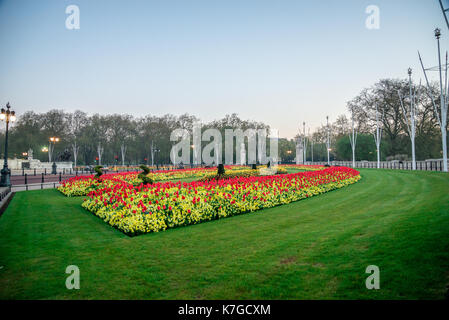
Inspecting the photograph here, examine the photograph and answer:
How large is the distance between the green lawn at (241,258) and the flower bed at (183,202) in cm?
51

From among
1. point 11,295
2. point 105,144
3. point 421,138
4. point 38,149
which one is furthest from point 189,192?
point 38,149

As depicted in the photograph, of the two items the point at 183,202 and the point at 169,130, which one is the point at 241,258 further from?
the point at 169,130

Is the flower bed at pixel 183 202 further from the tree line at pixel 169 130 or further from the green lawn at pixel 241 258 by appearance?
the tree line at pixel 169 130

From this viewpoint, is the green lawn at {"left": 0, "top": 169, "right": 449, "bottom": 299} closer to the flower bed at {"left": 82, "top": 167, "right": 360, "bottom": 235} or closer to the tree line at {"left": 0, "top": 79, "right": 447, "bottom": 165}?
the flower bed at {"left": 82, "top": 167, "right": 360, "bottom": 235}

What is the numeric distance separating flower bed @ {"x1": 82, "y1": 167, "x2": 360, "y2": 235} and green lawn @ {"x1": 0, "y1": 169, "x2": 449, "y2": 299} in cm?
51

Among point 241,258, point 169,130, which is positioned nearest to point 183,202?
point 241,258

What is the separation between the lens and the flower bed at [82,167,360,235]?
25.1 ft

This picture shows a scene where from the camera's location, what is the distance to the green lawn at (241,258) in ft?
11.7

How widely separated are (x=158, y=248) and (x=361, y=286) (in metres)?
4.08

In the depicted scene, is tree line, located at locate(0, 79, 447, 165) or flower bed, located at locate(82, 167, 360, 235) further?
tree line, located at locate(0, 79, 447, 165)

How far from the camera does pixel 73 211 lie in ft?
33.8

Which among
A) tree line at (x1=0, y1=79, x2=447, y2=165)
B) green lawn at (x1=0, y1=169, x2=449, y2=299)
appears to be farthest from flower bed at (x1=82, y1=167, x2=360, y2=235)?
tree line at (x1=0, y1=79, x2=447, y2=165)

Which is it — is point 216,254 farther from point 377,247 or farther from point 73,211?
point 73,211

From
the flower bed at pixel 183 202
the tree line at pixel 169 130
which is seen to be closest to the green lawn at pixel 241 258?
the flower bed at pixel 183 202
